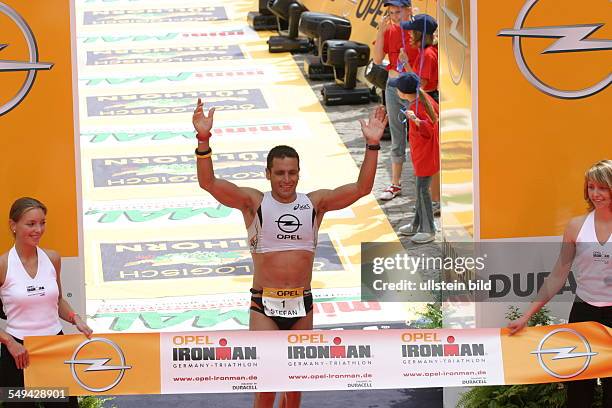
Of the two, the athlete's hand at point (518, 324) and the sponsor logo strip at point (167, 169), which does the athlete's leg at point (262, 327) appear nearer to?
the athlete's hand at point (518, 324)

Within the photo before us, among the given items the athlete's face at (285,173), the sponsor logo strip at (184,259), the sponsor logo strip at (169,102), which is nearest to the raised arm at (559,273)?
the athlete's face at (285,173)

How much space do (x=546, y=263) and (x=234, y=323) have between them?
324 centimetres

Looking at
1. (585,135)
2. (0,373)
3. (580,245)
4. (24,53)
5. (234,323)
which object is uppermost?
(24,53)

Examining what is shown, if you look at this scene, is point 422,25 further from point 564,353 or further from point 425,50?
point 564,353

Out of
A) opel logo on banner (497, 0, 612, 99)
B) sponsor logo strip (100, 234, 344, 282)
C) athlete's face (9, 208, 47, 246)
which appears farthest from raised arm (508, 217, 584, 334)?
sponsor logo strip (100, 234, 344, 282)

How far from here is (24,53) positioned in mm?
7312

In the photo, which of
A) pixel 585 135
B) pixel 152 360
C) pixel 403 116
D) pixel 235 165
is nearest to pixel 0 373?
pixel 152 360

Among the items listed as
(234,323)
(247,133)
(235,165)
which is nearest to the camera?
(234,323)

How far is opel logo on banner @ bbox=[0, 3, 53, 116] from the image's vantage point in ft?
23.9

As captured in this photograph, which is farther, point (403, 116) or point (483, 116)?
point (403, 116)

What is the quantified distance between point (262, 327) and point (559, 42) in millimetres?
2434

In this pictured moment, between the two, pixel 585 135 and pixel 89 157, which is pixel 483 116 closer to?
pixel 585 135

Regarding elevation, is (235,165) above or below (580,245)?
below

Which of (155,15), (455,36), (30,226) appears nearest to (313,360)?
(30,226)
